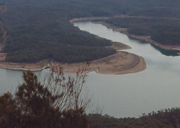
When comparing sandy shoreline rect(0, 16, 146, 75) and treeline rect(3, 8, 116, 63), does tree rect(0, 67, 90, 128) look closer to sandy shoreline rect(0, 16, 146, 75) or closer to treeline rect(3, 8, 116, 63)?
treeline rect(3, 8, 116, 63)

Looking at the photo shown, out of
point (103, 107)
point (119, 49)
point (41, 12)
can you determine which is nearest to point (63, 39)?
point (119, 49)

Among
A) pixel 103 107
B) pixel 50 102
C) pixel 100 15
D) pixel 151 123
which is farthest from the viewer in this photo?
pixel 100 15

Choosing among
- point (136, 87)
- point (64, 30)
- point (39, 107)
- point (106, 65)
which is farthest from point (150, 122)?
point (64, 30)

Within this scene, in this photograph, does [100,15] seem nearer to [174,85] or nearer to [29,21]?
[29,21]

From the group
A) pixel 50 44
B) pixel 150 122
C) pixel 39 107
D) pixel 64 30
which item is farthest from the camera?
pixel 64 30

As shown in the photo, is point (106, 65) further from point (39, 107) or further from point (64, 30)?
point (39, 107)

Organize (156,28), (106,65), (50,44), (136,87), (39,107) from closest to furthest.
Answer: (39,107) < (136,87) < (106,65) < (50,44) < (156,28)

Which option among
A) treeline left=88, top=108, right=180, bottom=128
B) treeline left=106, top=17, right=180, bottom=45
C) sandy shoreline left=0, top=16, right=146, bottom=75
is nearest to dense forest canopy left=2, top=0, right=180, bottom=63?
treeline left=106, top=17, right=180, bottom=45
